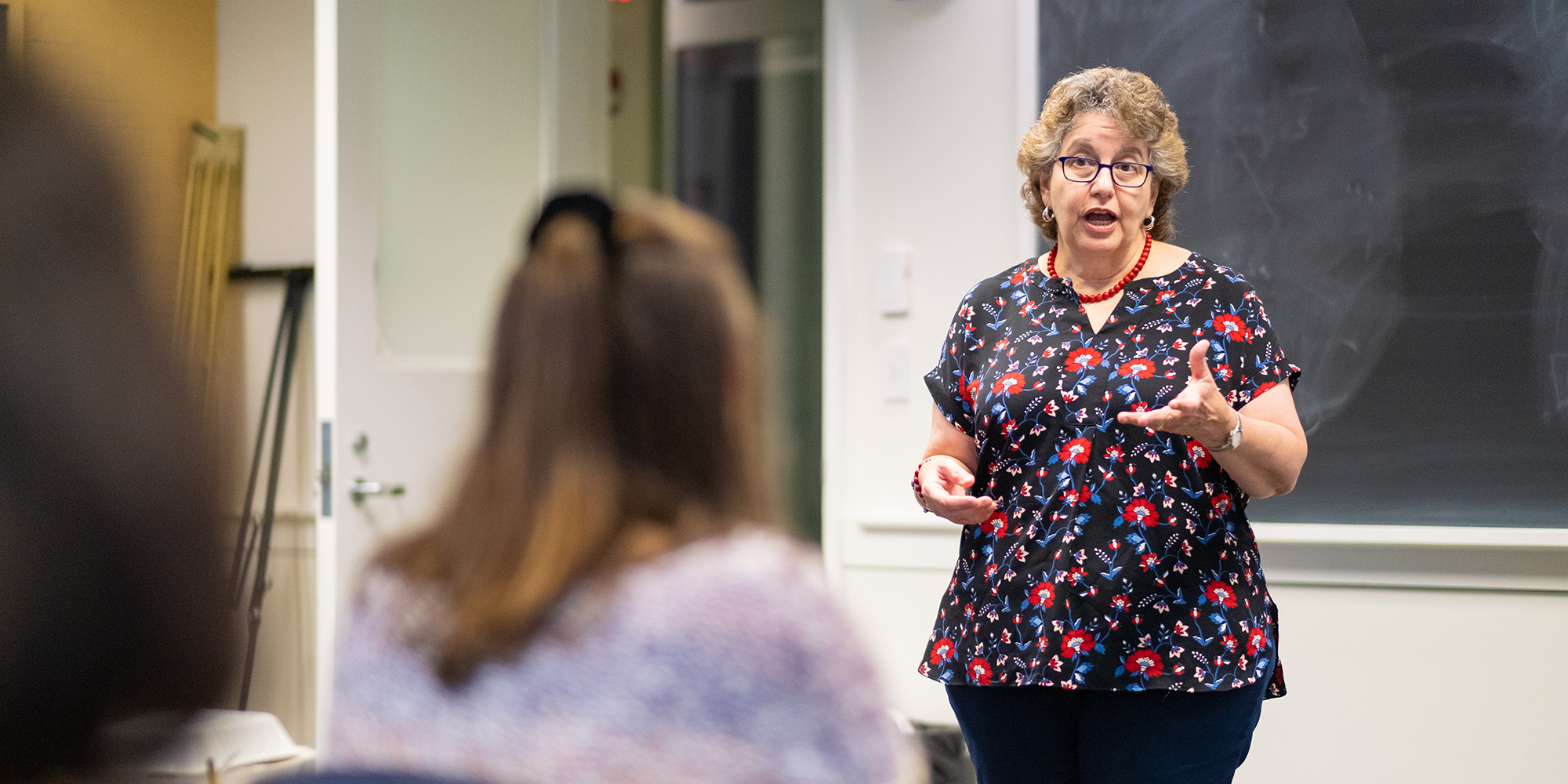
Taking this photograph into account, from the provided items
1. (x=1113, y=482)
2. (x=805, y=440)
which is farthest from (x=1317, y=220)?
(x=805, y=440)

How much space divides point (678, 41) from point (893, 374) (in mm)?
1462

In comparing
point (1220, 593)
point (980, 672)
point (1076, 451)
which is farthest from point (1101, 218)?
point (980, 672)

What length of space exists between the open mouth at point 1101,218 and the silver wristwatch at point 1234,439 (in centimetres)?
31

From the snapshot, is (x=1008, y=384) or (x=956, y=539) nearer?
(x=1008, y=384)

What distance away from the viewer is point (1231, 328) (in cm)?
147

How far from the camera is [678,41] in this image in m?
3.61

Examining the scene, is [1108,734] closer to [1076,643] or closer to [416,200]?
[1076,643]

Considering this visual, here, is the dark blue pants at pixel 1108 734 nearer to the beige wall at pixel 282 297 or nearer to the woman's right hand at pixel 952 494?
the woman's right hand at pixel 952 494

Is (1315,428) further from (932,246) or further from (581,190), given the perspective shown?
(581,190)

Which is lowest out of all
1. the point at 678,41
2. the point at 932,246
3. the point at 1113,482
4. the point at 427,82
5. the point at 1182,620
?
the point at 1182,620

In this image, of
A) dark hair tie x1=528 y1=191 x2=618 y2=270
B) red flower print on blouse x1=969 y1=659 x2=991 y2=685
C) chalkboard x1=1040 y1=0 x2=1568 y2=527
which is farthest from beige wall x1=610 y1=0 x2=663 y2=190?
dark hair tie x1=528 y1=191 x2=618 y2=270

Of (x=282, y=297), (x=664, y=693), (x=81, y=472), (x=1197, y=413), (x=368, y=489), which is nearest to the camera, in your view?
(x=81, y=472)

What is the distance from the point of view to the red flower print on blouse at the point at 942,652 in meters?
1.50

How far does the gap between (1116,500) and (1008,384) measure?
193 millimetres
